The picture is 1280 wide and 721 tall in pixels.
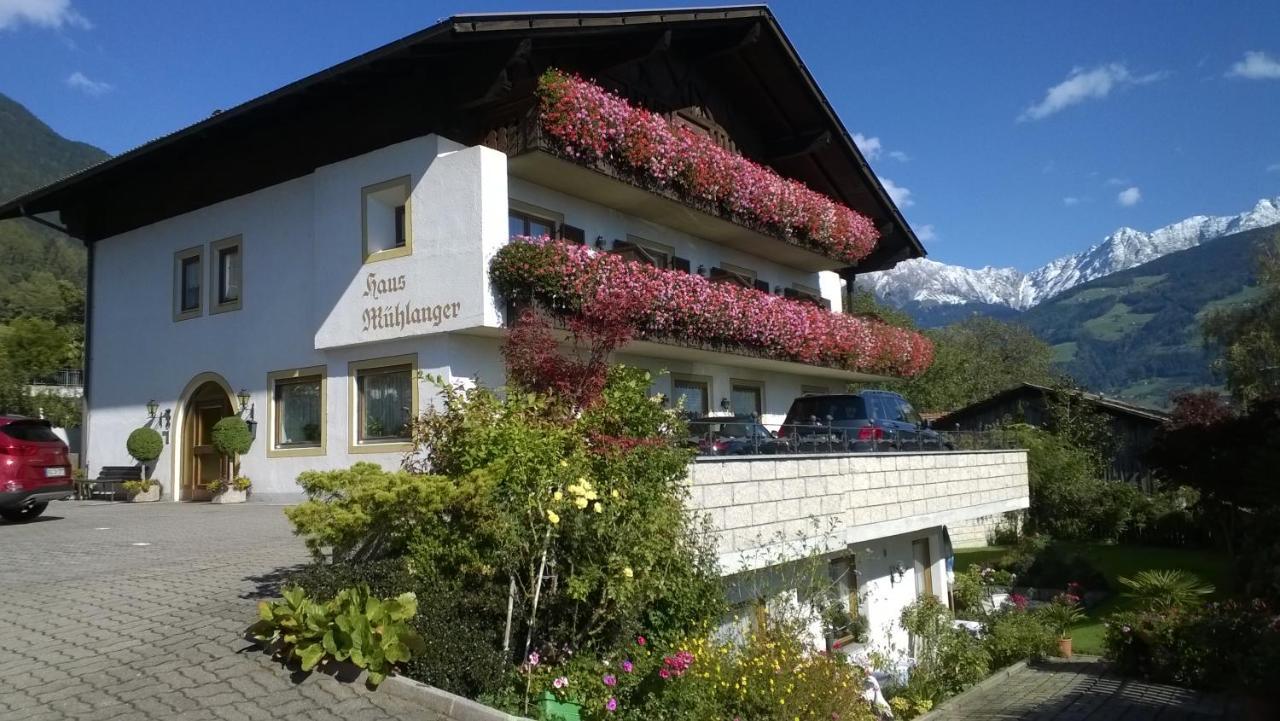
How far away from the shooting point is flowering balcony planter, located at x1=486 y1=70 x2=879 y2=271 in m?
15.3

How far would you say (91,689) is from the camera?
6375mm

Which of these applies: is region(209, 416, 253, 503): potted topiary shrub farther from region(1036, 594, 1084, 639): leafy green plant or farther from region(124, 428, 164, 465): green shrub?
region(1036, 594, 1084, 639): leafy green plant

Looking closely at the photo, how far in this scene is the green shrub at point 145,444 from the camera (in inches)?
766

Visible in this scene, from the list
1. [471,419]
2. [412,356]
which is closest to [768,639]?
[471,419]

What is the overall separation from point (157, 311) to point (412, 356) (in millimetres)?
7805

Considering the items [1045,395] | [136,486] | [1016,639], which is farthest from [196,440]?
[1045,395]

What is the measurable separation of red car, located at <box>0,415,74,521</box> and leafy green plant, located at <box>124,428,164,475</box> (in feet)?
14.9

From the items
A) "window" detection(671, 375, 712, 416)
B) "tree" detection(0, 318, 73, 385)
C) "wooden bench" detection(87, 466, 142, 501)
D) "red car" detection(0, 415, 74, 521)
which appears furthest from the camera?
"tree" detection(0, 318, 73, 385)

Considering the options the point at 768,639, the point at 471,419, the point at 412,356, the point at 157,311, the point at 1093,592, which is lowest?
the point at 1093,592

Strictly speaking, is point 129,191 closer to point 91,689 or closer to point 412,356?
point 412,356

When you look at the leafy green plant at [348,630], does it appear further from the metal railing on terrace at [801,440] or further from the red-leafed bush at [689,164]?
the red-leafed bush at [689,164]

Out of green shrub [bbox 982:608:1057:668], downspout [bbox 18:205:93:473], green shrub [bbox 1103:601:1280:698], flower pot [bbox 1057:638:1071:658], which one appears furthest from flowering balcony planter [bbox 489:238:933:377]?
downspout [bbox 18:205:93:473]

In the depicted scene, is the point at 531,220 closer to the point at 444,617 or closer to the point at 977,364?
the point at 444,617

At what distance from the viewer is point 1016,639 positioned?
18.0 m
